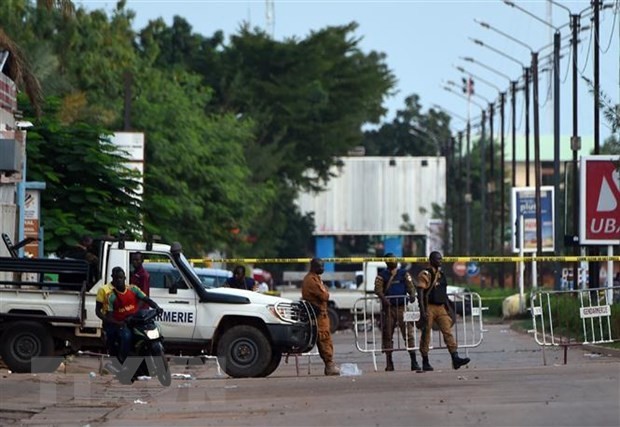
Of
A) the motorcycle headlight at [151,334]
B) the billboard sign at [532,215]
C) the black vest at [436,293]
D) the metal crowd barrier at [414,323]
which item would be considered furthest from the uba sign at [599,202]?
the billboard sign at [532,215]

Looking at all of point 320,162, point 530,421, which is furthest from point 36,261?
point 320,162

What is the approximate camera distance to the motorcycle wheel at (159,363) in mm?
21891

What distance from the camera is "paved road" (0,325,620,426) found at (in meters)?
16.5

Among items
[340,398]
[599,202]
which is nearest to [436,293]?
[340,398]

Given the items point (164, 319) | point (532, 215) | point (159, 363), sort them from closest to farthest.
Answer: point (159, 363), point (164, 319), point (532, 215)

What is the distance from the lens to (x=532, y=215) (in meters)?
56.9

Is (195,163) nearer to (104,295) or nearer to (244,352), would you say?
(244,352)

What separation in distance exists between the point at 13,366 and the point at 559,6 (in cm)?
2595

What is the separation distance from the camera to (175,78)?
252 feet

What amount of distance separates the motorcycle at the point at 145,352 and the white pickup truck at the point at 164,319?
6.46 ft

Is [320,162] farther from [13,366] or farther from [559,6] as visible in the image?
[13,366]

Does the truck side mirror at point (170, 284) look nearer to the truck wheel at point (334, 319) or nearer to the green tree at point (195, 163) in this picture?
the truck wheel at point (334, 319)

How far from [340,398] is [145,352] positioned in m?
4.01

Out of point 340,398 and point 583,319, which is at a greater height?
point 583,319
